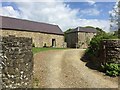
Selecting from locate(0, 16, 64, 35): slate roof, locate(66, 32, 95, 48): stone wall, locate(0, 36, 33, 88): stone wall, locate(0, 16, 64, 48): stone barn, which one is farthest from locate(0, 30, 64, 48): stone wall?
locate(0, 36, 33, 88): stone wall

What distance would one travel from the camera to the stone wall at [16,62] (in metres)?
7.62

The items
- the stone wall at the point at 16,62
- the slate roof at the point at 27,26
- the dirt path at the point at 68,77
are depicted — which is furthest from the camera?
the slate roof at the point at 27,26

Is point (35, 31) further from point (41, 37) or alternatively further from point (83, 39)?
point (83, 39)

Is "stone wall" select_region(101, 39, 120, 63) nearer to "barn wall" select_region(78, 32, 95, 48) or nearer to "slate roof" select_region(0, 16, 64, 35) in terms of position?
"slate roof" select_region(0, 16, 64, 35)

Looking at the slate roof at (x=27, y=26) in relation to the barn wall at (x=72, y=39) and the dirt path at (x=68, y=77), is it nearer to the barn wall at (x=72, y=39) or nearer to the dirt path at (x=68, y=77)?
the barn wall at (x=72, y=39)

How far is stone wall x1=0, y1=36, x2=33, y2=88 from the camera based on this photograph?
7.62 m

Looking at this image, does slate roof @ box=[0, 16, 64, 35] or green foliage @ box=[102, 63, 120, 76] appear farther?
slate roof @ box=[0, 16, 64, 35]

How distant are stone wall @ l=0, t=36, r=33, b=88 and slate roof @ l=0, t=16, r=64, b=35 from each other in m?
23.6

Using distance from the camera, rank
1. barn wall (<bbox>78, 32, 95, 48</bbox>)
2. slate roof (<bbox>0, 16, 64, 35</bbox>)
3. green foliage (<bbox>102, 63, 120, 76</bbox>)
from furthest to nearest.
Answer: barn wall (<bbox>78, 32, 95, 48</bbox>), slate roof (<bbox>0, 16, 64, 35</bbox>), green foliage (<bbox>102, 63, 120, 76</bbox>)

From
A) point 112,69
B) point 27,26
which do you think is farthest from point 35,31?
point 112,69

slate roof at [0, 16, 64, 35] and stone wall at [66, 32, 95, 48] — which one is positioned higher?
slate roof at [0, 16, 64, 35]

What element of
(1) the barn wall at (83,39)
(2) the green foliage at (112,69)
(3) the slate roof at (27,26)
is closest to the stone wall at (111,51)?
(2) the green foliage at (112,69)

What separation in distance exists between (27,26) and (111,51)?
2479cm

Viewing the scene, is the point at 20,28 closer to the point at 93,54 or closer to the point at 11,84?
the point at 93,54
